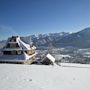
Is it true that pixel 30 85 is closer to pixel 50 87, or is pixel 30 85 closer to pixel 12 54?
pixel 50 87

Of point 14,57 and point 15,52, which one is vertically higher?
point 15,52

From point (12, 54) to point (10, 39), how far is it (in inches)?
174

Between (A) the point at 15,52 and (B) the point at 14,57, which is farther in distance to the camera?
(A) the point at 15,52

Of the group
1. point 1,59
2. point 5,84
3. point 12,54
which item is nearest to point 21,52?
point 12,54

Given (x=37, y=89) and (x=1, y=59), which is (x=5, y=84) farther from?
(x=1, y=59)

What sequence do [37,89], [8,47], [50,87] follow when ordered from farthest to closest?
[8,47] < [50,87] < [37,89]

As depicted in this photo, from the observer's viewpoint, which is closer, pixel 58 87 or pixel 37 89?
pixel 37 89

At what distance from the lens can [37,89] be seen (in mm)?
7930

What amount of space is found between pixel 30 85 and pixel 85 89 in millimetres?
3113

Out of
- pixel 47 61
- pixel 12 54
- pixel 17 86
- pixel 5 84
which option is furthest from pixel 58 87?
pixel 12 54

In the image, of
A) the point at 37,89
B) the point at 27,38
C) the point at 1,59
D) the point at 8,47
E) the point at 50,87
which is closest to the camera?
the point at 37,89

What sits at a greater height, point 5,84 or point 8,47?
point 8,47

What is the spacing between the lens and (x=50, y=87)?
8.50 meters

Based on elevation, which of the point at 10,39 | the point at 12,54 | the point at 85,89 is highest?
the point at 10,39
